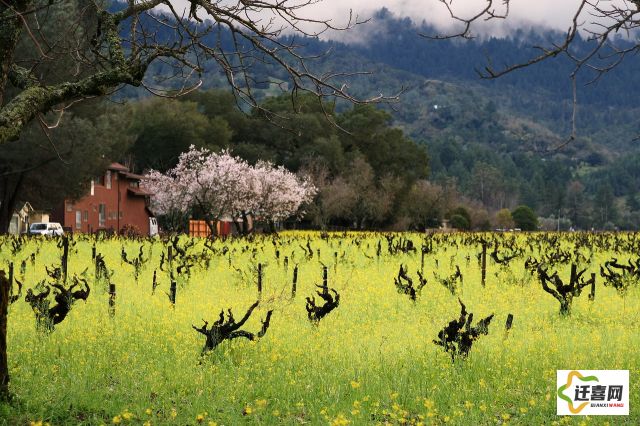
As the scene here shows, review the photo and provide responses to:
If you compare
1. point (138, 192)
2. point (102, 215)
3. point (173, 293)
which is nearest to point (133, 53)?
point (173, 293)

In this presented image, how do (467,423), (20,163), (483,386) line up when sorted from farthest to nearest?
1. (20,163)
2. (483,386)
3. (467,423)

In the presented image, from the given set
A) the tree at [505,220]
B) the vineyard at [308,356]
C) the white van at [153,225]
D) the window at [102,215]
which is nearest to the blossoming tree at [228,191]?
the window at [102,215]

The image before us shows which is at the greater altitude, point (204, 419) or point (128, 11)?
point (128, 11)

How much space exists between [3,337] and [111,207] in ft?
181

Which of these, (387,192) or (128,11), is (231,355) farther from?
(387,192)

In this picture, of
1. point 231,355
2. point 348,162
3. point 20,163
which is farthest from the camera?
point 348,162

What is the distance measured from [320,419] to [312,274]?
1408cm

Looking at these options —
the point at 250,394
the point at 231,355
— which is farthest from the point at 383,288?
the point at 250,394

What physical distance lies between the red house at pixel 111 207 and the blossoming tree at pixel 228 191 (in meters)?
2.93

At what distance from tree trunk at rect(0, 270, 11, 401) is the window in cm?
5296

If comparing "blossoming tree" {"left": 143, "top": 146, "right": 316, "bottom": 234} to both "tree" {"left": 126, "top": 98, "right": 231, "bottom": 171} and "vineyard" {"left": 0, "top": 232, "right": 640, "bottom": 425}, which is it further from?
"vineyard" {"left": 0, "top": 232, "right": 640, "bottom": 425}

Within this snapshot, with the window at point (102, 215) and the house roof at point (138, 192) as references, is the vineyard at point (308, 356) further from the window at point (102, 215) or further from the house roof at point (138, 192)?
the house roof at point (138, 192)

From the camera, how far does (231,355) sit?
10500mm

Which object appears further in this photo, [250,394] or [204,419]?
[250,394]
